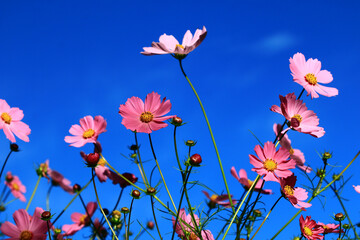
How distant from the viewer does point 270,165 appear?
117 cm

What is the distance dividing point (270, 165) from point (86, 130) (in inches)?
31.2

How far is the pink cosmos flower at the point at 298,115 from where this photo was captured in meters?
1.18

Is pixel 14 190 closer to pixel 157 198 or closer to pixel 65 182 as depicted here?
pixel 65 182

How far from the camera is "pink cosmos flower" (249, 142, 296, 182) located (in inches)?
45.5

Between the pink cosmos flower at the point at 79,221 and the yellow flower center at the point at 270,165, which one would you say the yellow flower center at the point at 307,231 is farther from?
the pink cosmos flower at the point at 79,221

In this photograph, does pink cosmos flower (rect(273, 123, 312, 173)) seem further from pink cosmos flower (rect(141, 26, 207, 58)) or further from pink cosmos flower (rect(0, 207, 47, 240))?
pink cosmos flower (rect(0, 207, 47, 240))

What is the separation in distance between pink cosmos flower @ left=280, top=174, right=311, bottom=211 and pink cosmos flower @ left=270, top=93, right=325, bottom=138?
0.17m

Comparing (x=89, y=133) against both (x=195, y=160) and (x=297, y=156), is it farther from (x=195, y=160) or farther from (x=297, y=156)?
(x=297, y=156)

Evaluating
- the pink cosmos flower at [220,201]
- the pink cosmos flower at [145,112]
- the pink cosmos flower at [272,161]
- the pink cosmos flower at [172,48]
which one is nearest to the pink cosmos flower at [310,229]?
the pink cosmos flower at [220,201]

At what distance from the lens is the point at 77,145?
1468 millimetres

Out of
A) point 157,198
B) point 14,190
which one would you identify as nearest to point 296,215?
point 157,198

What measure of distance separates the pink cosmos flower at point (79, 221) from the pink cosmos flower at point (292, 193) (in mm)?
991

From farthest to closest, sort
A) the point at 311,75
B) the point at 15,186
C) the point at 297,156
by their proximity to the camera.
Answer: the point at 15,186 → the point at 297,156 → the point at 311,75

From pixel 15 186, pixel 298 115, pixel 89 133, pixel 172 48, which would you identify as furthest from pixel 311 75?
pixel 15 186
